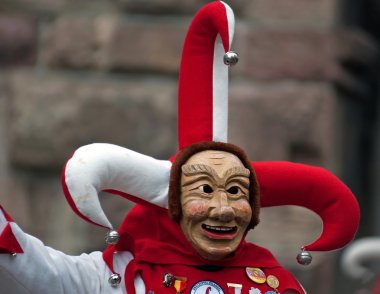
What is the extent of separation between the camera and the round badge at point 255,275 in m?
3.33

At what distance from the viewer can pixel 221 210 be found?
3219 millimetres

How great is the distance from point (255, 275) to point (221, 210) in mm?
216

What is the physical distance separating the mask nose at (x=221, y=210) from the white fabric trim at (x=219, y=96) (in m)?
0.22

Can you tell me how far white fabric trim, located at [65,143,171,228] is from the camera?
126 inches

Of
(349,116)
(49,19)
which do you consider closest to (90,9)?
(49,19)

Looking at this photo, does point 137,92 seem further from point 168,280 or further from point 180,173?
point 168,280

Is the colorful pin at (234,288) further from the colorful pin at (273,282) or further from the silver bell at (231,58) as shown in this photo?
the silver bell at (231,58)

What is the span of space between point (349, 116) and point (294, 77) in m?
0.55

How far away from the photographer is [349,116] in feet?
17.5

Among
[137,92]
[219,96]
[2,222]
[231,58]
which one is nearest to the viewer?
[2,222]

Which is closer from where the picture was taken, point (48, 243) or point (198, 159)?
point (198, 159)

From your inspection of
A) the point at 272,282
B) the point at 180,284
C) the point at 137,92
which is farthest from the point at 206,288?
the point at 137,92

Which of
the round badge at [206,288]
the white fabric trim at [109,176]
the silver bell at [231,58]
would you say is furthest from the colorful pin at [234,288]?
the silver bell at [231,58]

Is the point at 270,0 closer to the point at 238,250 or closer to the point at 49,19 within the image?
the point at 49,19
